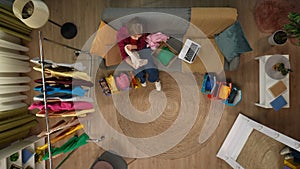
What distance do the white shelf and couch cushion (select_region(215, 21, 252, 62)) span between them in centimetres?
224

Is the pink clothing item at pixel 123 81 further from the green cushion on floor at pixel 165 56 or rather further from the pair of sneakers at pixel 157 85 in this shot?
the green cushion on floor at pixel 165 56

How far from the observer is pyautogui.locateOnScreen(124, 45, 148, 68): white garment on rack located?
269 centimetres

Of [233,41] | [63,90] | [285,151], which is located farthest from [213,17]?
[285,151]

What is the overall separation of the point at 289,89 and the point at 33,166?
2963mm

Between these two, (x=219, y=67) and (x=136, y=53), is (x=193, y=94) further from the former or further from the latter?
(x=136, y=53)

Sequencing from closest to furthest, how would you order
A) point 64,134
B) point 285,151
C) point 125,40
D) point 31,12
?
point 31,12 → point 125,40 → point 64,134 → point 285,151

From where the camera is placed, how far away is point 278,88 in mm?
2977

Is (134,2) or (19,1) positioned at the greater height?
(134,2)

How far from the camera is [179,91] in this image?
11.0 feet

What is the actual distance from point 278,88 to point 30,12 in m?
2.51

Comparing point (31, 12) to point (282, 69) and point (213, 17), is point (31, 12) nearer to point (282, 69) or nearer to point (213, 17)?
point (213, 17)

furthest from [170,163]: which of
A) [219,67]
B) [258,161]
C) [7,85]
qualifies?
[7,85]

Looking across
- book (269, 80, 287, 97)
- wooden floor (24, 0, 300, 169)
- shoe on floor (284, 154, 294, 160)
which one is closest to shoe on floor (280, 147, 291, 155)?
shoe on floor (284, 154, 294, 160)

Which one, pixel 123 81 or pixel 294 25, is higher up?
pixel 294 25
